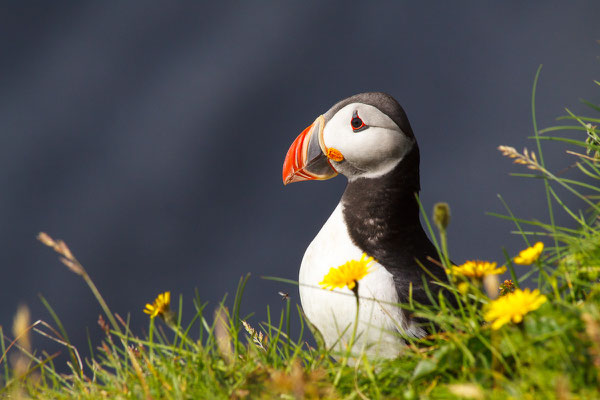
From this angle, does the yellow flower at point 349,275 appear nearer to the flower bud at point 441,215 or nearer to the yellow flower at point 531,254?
the flower bud at point 441,215

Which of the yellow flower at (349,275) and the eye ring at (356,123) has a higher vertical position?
the eye ring at (356,123)

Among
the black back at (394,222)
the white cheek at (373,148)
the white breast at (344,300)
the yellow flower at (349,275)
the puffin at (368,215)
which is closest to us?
the yellow flower at (349,275)

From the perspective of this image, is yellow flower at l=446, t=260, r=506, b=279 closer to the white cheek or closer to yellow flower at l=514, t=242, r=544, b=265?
yellow flower at l=514, t=242, r=544, b=265

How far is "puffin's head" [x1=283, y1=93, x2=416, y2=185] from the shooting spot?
3.57m

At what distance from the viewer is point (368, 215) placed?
3502 millimetres

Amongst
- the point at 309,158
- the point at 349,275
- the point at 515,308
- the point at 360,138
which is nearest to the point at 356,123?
the point at 360,138

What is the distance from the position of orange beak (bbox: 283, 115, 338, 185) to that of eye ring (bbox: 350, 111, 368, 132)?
0.23 metres

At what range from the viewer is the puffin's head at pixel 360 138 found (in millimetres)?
3568

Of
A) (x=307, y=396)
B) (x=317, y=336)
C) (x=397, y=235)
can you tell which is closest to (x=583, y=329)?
(x=307, y=396)

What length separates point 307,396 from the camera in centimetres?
206

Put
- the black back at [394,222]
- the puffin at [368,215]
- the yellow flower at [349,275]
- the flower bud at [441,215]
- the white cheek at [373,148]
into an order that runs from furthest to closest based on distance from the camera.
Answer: the white cheek at [373,148]
the black back at [394,222]
the puffin at [368,215]
the yellow flower at [349,275]
the flower bud at [441,215]

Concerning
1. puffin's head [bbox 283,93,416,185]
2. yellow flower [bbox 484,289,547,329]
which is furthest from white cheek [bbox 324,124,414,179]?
yellow flower [bbox 484,289,547,329]

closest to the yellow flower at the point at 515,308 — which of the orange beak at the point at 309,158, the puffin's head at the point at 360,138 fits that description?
the puffin's head at the point at 360,138

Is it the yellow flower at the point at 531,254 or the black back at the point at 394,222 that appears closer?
the yellow flower at the point at 531,254
